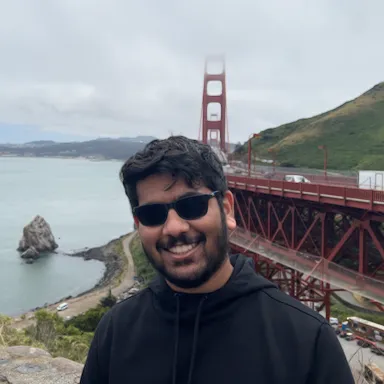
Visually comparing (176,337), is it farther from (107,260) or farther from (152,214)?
(107,260)

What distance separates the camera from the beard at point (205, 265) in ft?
5.70

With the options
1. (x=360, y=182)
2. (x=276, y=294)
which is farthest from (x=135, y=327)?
(x=360, y=182)

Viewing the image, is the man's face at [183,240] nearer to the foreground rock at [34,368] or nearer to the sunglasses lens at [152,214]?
the sunglasses lens at [152,214]

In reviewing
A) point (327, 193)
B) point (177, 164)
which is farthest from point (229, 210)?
point (327, 193)

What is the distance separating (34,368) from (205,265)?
431 cm

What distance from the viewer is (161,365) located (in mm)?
1697

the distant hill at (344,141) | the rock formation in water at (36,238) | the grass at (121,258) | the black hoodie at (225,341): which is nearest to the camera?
the black hoodie at (225,341)

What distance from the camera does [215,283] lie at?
5.87ft

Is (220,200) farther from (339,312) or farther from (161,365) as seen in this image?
(339,312)

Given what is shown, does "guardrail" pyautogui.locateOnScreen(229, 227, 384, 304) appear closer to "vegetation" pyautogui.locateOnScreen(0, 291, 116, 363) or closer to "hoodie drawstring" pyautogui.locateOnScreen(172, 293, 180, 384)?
"vegetation" pyautogui.locateOnScreen(0, 291, 116, 363)

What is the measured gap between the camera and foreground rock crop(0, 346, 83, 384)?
4.71m

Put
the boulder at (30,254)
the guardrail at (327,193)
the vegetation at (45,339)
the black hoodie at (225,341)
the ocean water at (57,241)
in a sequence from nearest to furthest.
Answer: the black hoodie at (225,341) → the vegetation at (45,339) → the guardrail at (327,193) → the ocean water at (57,241) → the boulder at (30,254)

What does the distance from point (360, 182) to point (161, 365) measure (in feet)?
58.6

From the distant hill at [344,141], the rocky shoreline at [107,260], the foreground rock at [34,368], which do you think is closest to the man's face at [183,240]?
the foreground rock at [34,368]
